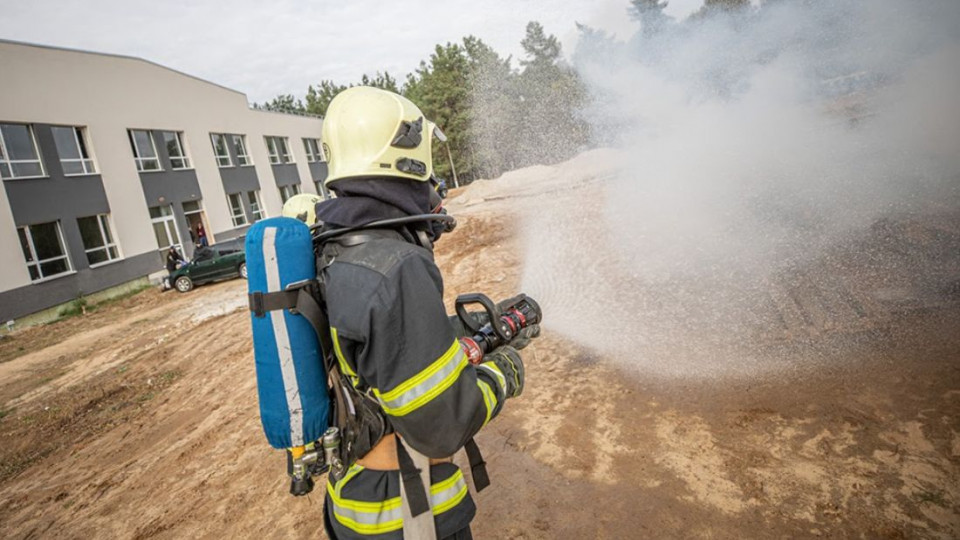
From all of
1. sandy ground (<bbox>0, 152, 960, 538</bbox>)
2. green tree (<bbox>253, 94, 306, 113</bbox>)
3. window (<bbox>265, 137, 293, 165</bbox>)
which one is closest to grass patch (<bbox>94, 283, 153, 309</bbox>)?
sandy ground (<bbox>0, 152, 960, 538</bbox>)

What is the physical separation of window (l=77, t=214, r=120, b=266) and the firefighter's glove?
19.7 m

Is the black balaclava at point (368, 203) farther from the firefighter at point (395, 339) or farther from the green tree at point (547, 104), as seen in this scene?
the green tree at point (547, 104)

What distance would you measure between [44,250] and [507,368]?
63.7 ft

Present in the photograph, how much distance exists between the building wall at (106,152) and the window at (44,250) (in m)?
0.25

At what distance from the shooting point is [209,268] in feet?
49.4

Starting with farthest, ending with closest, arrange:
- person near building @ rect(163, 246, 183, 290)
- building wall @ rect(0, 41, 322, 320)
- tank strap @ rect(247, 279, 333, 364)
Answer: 1. person near building @ rect(163, 246, 183, 290)
2. building wall @ rect(0, 41, 322, 320)
3. tank strap @ rect(247, 279, 333, 364)

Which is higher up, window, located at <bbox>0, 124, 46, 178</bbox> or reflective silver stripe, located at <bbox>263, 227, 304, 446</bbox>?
window, located at <bbox>0, 124, 46, 178</bbox>

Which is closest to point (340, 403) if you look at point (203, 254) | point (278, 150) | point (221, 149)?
point (203, 254)

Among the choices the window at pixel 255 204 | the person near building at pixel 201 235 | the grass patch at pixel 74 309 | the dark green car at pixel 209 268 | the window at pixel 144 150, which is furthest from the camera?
the window at pixel 255 204

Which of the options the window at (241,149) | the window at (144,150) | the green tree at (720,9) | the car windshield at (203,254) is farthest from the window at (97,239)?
the green tree at (720,9)

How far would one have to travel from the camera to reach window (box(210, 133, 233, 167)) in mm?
22797

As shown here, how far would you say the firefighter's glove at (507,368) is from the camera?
5.48 feet

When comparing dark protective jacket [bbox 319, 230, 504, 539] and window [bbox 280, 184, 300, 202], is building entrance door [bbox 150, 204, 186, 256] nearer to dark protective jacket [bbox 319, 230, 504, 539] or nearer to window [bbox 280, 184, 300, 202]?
window [bbox 280, 184, 300, 202]

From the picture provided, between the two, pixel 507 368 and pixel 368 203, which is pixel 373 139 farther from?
pixel 507 368
